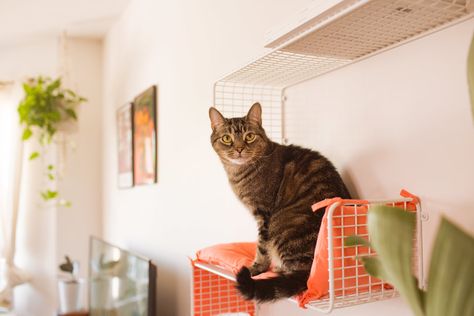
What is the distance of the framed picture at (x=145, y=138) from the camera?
7.76ft

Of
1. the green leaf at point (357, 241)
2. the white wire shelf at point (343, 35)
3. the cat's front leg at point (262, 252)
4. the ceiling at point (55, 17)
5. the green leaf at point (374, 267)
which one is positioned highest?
the ceiling at point (55, 17)

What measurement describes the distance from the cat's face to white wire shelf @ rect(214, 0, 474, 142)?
112mm

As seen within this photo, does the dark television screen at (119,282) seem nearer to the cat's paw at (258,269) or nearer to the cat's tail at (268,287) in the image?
the cat's paw at (258,269)

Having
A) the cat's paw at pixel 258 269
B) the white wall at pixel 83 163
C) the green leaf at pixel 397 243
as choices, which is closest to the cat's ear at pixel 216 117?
the cat's paw at pixel 258 269

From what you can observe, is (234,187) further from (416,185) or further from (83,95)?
(83,95)

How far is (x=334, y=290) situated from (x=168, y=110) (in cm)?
158

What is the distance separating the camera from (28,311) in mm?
3432

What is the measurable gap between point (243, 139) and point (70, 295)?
2.58 m

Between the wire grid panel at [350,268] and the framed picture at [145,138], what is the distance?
1.67 metres

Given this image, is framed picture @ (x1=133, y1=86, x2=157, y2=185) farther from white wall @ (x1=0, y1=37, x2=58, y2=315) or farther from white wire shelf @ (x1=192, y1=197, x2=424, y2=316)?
white wire shelf @ (x1=192, y1=197, x2=424, y2=316)

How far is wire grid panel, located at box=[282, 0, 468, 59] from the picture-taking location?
67 cm

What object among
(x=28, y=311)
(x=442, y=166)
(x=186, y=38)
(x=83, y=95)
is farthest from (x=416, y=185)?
(x=28, y=311)

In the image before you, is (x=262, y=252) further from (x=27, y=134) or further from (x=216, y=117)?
(x=27, y=134)

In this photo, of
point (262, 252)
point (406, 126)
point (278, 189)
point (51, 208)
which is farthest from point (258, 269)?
point (51, 208)
